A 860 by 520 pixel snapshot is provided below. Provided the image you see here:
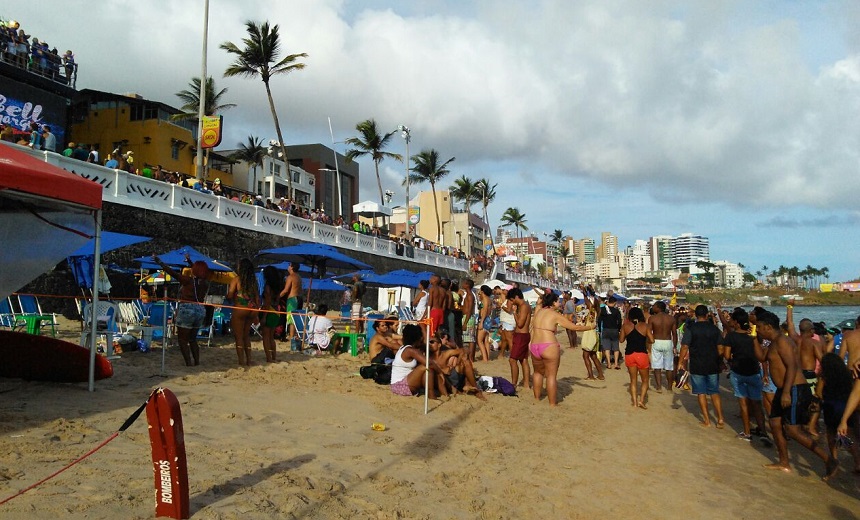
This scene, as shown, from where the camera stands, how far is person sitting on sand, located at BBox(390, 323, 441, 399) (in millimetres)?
7824

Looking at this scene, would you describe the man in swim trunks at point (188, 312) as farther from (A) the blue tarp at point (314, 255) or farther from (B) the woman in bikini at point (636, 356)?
(B) the woman in bikini at point (636, 356)

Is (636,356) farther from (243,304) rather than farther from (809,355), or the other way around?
(243,304)

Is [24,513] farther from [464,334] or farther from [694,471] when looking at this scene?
[464,334]

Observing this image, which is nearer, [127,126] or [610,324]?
[610,324]

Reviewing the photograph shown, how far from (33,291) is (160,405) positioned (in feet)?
38.4

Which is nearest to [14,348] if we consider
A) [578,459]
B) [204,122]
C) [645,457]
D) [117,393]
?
[117,393]

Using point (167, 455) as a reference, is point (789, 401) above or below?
below

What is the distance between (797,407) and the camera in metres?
5.74

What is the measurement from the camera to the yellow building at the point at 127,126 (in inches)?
1258

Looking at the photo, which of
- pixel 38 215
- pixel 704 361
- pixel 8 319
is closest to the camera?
pixel 38 215

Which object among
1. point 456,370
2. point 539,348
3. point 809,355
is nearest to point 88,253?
point 456,370

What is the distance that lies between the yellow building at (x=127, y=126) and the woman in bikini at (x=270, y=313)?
2579 cm

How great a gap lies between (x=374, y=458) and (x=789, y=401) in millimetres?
4077

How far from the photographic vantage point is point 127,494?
346 cm
